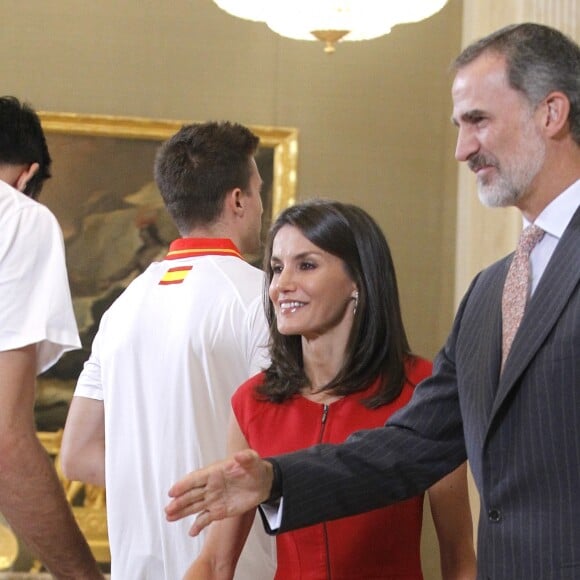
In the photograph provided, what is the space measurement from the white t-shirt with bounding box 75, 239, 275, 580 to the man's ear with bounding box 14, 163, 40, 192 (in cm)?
51

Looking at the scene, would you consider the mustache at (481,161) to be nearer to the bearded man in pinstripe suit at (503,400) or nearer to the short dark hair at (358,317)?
the bearded man in pinstripe suit at (503,400)

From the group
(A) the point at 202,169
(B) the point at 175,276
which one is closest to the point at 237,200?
(A) the point at 202,169

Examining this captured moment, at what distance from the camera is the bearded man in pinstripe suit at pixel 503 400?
7.73 ft

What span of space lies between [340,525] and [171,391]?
2.77 feet

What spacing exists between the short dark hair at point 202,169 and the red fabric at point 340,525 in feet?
3.30

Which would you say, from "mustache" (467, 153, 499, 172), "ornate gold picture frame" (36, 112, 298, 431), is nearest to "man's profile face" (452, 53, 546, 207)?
"mustache" (467, 153, 499, 172)

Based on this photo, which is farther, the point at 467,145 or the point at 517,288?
the point at 467,145

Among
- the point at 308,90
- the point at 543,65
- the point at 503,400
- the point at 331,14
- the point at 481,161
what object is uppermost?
the point at 331,14

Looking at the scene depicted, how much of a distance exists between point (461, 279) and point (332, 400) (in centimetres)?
475

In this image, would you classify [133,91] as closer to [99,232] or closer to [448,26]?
[99,232]

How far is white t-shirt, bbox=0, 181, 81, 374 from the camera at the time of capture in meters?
3.32

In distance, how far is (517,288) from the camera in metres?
2.56

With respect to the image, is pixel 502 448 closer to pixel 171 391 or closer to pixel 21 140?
pixel 171 391

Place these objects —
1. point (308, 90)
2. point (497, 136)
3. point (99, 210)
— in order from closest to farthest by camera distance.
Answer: point (497, 136), point (99, 210), point (308, 90)
